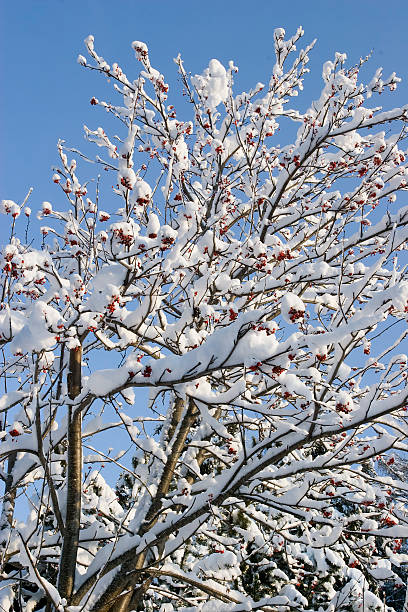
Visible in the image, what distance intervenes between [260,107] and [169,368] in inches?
166

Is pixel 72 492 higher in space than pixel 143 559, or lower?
higher

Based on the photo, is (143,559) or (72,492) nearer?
(72,492)

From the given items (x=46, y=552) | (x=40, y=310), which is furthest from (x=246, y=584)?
(x=40, y=310)

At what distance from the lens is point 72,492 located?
413cm

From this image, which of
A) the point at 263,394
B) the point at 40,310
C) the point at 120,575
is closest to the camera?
the point at 40,310

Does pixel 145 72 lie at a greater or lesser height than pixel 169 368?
greater

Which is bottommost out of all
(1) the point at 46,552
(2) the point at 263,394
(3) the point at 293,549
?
(1) the point at 46,552

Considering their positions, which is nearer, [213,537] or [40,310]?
[40,310]

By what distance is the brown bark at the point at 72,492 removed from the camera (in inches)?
155

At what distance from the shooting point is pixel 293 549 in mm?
5887

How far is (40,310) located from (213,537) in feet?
11.2

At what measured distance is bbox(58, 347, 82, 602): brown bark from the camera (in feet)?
12.9

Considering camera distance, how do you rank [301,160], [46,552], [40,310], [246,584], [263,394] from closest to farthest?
[40,310], [46,552], [263,394], [301,160], [246,584]

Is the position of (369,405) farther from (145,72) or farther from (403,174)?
(145,72)
